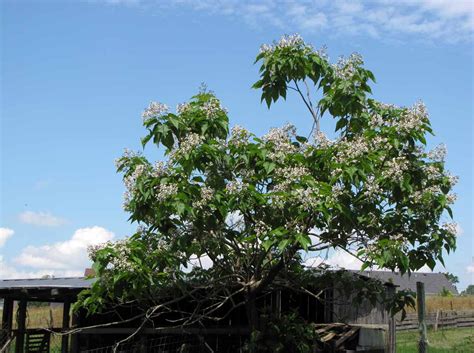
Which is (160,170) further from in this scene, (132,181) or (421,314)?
(421,314)

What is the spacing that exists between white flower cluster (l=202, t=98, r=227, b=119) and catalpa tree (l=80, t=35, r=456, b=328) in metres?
0.02

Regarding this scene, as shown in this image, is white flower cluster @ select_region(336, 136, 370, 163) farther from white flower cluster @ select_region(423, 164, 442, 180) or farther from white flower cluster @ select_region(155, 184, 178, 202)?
white flower cluster @ select_region(155, 184, 178, 202)

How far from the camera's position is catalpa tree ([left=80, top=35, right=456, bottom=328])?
8.17 metres

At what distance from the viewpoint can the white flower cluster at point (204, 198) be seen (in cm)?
821

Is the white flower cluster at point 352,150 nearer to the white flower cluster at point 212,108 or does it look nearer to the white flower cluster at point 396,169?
the white flower cluster at point 396,169

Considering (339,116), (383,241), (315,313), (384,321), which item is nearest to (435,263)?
(383,241)

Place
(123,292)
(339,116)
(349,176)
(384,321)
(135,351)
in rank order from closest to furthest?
(349,176), (123,292), (339,116), (135,351), (384,321)

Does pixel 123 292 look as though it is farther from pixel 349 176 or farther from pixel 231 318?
pixel 231 318

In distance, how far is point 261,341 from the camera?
10.7 meters

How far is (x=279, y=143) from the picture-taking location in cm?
906

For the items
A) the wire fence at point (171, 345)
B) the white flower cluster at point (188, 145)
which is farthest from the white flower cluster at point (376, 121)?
the wire fence at point (171, 345)

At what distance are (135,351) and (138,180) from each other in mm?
5352

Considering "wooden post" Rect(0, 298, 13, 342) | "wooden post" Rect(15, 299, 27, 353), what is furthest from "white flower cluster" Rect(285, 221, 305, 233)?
"wooden post" Rect(0, 298, 13, 342)

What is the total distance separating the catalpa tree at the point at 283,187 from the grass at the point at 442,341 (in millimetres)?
11952
